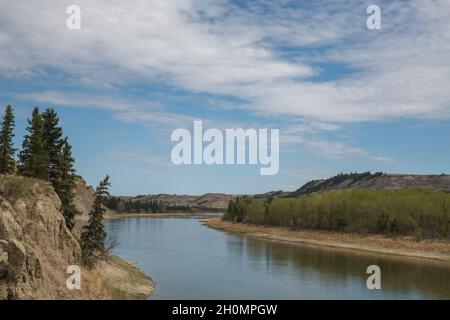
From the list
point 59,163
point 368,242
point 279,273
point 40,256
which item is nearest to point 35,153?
point 59,163

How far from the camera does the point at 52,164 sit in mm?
44219

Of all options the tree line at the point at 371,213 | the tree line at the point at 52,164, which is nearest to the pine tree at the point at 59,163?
the tree line at the point at 52,164

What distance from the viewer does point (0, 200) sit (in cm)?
2767

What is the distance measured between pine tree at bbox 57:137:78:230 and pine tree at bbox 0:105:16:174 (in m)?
4.46

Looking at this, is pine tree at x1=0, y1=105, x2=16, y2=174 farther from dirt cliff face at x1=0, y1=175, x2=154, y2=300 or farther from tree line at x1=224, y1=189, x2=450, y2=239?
tree line at x1=224, y1=189, x2=450, y2=239

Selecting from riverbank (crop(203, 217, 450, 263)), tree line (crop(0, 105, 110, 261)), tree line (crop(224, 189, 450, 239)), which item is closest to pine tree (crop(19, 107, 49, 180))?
tree line (crop(0, 105, 110, 261))

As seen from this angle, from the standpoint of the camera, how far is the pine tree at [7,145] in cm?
4391

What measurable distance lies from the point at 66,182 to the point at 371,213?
7091cm

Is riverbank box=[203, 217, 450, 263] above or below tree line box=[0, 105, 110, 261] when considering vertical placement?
below

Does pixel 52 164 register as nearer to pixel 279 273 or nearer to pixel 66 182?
pixel 66 182

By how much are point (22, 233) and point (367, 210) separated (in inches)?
3270

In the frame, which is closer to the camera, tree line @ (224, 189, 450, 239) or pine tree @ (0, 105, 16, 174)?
pine tree @ (0, 105, 16, 174)

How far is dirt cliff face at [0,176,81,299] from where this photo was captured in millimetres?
25469
